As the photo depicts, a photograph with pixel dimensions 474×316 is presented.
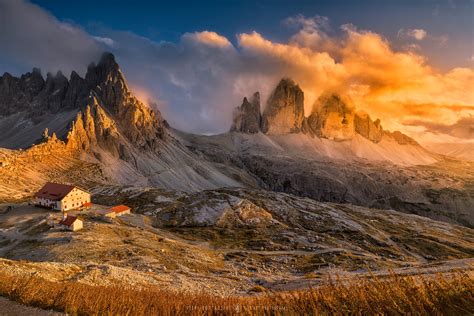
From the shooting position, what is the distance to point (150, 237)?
290 feet

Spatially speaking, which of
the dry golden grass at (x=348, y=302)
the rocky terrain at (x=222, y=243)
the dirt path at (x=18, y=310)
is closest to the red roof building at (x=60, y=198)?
the rocky terrain at (x=222, y=243)

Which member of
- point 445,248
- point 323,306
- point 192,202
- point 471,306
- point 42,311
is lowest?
point 445,248

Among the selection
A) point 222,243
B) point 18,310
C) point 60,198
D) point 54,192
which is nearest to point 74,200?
point 60,198

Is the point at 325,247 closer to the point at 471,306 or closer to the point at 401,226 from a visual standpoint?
the point at 401,226

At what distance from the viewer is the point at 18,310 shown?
11.5 metres

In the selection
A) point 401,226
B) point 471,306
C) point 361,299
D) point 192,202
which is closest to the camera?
point 471,306

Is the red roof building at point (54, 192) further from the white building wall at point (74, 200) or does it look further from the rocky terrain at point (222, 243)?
the rocky terrain at point (222, 243)

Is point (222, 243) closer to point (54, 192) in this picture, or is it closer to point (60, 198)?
point (60, 198)

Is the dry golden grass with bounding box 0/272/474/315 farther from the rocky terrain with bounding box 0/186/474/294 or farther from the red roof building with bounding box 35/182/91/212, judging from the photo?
the red roof building with bounding box 35/182/91/212

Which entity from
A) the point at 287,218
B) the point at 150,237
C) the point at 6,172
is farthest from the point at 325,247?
the point at 6,172

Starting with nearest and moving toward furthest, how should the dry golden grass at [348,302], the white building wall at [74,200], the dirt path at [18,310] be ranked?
the dry golden grass at [348,302], the dirt path at [18,310], the white building wall at [74,200]

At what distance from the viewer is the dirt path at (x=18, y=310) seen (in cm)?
1115

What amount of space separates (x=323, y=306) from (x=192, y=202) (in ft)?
491

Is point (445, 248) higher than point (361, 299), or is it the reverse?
point (361, 299)
